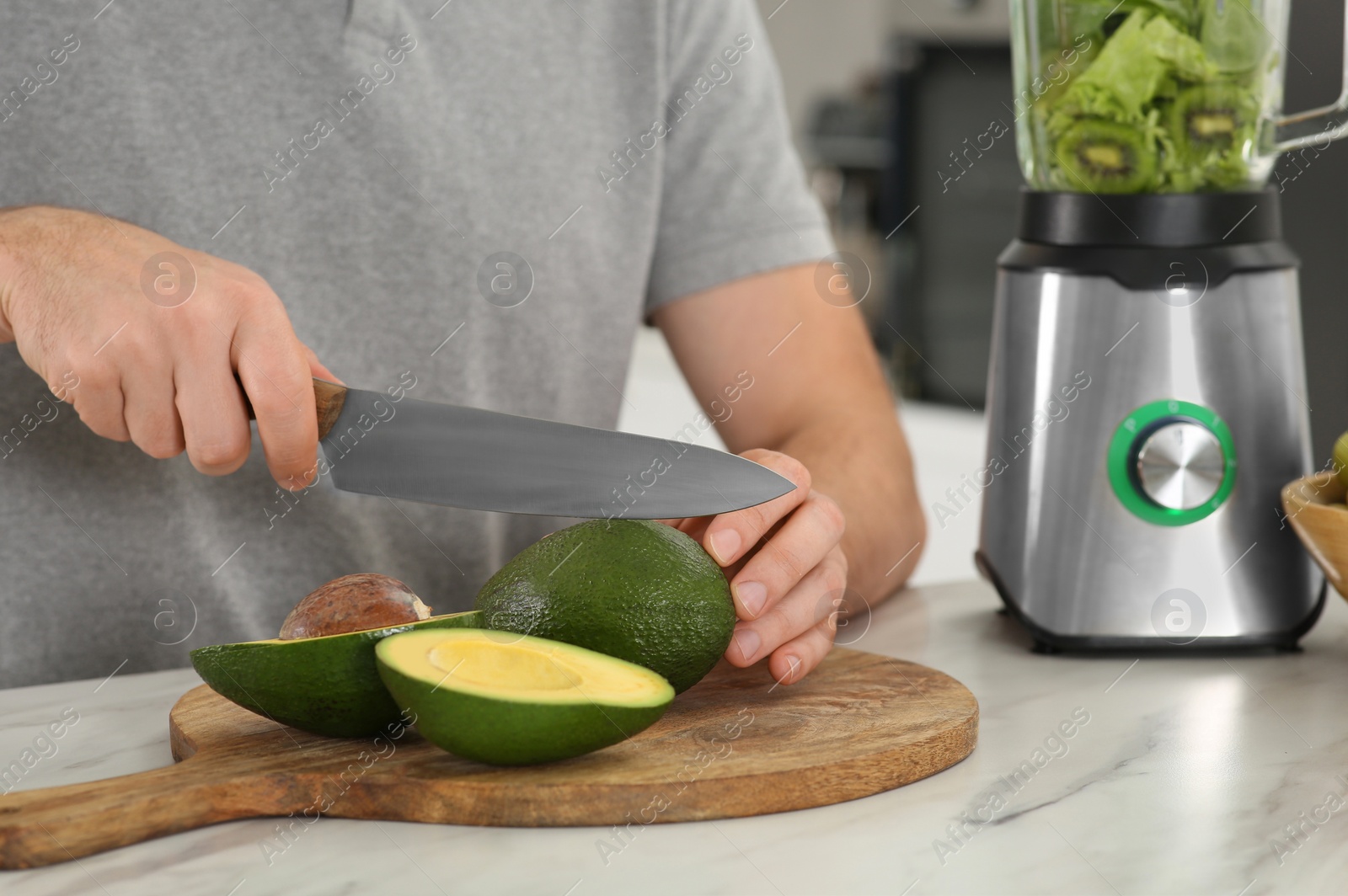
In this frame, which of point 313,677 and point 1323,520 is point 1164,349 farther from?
point 313,677

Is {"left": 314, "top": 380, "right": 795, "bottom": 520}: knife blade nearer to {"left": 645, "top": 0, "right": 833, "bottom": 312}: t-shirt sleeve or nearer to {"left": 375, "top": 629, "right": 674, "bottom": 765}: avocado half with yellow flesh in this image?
{"left": 375, "top": 629, "right": 674, "bottom": 765}: avocado half with yellow flesh

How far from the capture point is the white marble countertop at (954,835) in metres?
0.49

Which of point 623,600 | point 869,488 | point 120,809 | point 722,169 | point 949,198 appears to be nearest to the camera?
point 120,809

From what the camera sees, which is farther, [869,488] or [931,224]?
[931,224]

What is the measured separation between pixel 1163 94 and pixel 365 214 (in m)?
0.61

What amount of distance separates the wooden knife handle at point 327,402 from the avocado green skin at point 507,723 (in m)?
0.17

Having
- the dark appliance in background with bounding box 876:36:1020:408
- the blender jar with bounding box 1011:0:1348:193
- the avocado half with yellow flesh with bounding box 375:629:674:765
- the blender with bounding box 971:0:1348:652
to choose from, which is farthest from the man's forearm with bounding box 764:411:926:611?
the dark appliance in background with bounding box 876:36:1020:408

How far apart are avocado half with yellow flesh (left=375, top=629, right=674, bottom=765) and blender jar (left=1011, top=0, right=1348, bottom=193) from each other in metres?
0.48

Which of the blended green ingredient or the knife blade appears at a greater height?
the blended green ingredient

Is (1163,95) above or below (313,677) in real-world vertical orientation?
above

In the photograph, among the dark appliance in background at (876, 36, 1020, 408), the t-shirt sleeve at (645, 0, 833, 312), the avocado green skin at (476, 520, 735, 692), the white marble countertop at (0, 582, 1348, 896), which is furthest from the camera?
the dark appliance in background at (876, 36, 1020, 408)

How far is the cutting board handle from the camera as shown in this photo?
490mm

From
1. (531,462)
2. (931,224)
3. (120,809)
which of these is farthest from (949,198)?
(120,809)

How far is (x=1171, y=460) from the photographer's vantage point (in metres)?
0.79
